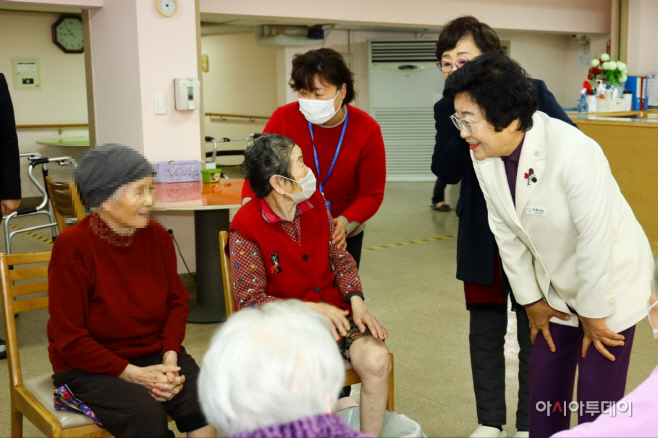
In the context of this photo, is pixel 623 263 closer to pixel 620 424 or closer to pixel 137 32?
pixel 620 424

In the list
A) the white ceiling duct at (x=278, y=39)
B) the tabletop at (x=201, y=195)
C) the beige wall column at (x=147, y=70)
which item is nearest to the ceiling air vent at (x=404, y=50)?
the white ceiling duct at (x=278, y=39)

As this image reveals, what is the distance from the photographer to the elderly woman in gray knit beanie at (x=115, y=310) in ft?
6.32

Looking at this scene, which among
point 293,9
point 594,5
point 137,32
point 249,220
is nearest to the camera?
point 249,220

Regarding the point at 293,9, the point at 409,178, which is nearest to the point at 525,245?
the point at 293,9

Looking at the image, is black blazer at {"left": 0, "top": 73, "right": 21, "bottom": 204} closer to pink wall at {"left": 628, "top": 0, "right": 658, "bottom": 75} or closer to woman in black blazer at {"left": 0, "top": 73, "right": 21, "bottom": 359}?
woman in black blazer at {"left": 0, "top": 73, "right": 21, "bottom": 359}

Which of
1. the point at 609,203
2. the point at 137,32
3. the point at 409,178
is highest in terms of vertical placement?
the point at 137,32

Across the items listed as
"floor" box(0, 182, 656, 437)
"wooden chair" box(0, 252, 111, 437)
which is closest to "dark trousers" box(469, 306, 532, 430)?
"floor" box(0, 182, 656, 437)

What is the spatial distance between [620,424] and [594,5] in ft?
27.3

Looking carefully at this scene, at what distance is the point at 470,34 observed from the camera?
2.32 metres

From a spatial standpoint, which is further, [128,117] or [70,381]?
[128,117]

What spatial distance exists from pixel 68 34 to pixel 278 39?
2.91 meters

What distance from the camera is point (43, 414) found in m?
2.00

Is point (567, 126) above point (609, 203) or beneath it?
above

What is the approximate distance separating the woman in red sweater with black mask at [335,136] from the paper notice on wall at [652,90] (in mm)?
6312
